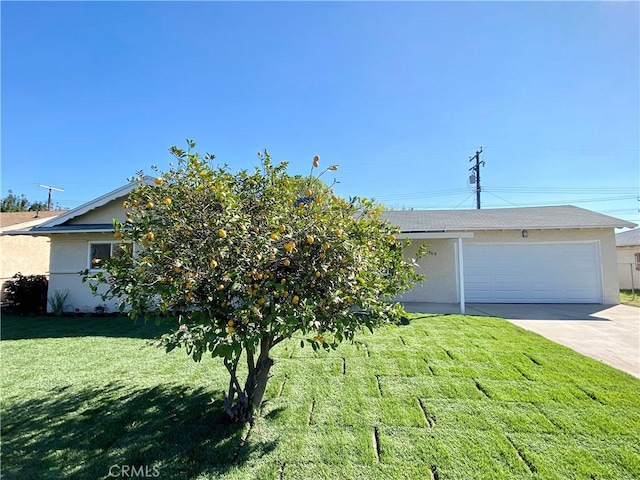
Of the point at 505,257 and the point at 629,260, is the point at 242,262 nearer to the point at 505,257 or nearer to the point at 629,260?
the point at 505,257

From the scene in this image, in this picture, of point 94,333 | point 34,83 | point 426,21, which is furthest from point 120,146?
point 426,21

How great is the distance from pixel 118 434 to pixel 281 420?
1679 millimetres

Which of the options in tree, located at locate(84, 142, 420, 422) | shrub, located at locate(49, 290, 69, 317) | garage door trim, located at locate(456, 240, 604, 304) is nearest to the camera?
tree, located at locate(84, 142, 420, 422)

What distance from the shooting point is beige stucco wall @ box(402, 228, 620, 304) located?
1187cm

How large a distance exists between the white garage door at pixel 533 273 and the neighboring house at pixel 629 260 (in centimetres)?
761

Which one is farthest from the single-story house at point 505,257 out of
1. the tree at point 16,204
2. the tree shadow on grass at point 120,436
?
the tree at point 16,204

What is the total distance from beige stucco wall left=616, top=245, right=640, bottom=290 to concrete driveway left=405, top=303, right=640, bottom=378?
9.42m

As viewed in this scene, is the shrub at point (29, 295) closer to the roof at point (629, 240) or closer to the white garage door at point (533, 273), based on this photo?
the white garage door at point (533, 273)

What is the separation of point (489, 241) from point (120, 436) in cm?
1295

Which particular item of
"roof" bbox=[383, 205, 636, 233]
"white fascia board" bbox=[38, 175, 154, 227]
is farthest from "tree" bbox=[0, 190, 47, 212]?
"roof" bbox=[383, 205, 636, 233]

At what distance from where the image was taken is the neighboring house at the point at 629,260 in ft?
58.9

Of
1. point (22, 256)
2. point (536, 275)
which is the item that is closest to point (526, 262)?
point (536, 275)

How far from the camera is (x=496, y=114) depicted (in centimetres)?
1205

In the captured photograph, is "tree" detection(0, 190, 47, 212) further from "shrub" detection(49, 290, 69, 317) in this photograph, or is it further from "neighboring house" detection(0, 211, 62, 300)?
"shrub" detection(49, 290, 69, 317)
